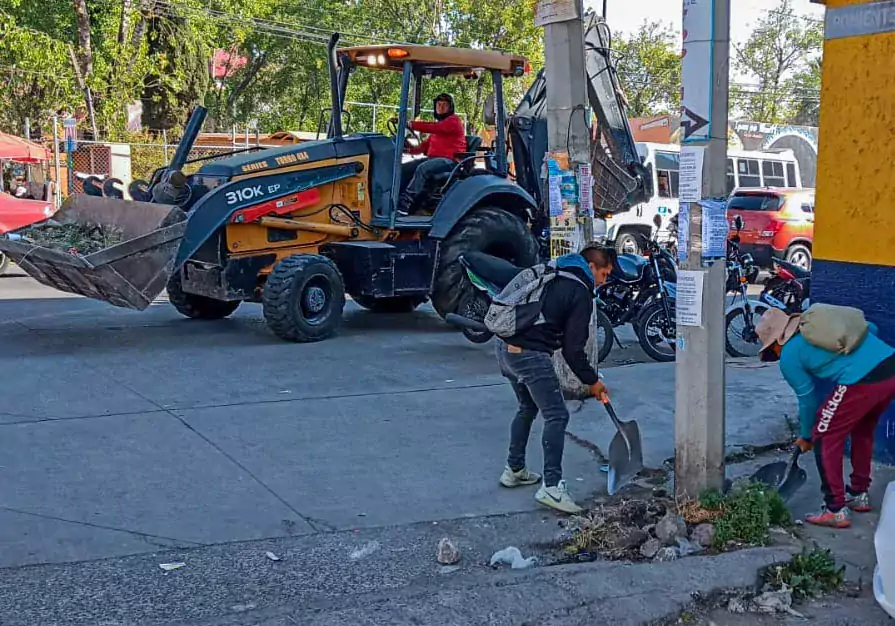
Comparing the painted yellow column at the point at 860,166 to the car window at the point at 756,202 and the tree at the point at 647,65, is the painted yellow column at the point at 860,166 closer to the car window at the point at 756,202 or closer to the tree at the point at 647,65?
the car window at the point at 756,202

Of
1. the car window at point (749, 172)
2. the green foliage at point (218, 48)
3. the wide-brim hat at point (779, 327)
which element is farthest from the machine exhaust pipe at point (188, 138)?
the car window at point (749, 172)

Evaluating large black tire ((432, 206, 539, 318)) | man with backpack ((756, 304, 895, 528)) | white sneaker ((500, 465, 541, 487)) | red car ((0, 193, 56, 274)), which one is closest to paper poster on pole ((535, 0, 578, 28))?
man with backpack ((756, 304, 895, 528))

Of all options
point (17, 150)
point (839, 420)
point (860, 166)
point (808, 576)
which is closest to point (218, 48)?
point (17, 150)

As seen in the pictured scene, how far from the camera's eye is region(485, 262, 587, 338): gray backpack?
5.54 meters

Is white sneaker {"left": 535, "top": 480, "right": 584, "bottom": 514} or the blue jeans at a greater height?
the blue jeans

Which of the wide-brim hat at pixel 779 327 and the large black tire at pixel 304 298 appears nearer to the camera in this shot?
the wide-brim hat at pixel 779 327

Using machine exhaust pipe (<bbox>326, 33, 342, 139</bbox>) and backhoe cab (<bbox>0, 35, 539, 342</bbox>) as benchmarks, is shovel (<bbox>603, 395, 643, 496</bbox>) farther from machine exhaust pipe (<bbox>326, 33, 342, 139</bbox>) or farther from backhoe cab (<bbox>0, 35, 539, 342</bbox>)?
machine exhaust pipe (<bbox>326, 33, 342, 139</bbox>)

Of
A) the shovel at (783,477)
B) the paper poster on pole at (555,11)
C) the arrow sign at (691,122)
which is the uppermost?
the paper poster on pole at (555,11)

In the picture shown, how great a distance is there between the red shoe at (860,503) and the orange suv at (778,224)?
1426 centimetres

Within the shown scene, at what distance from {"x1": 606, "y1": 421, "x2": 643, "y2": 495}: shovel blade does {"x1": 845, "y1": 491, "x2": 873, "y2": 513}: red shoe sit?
1147 millimetres

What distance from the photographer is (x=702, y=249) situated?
16.9 ft

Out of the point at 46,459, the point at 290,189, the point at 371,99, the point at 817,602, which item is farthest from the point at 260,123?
the point at 817,602

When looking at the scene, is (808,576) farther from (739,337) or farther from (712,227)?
(739,337)

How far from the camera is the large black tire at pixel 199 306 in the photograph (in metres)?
11.6
